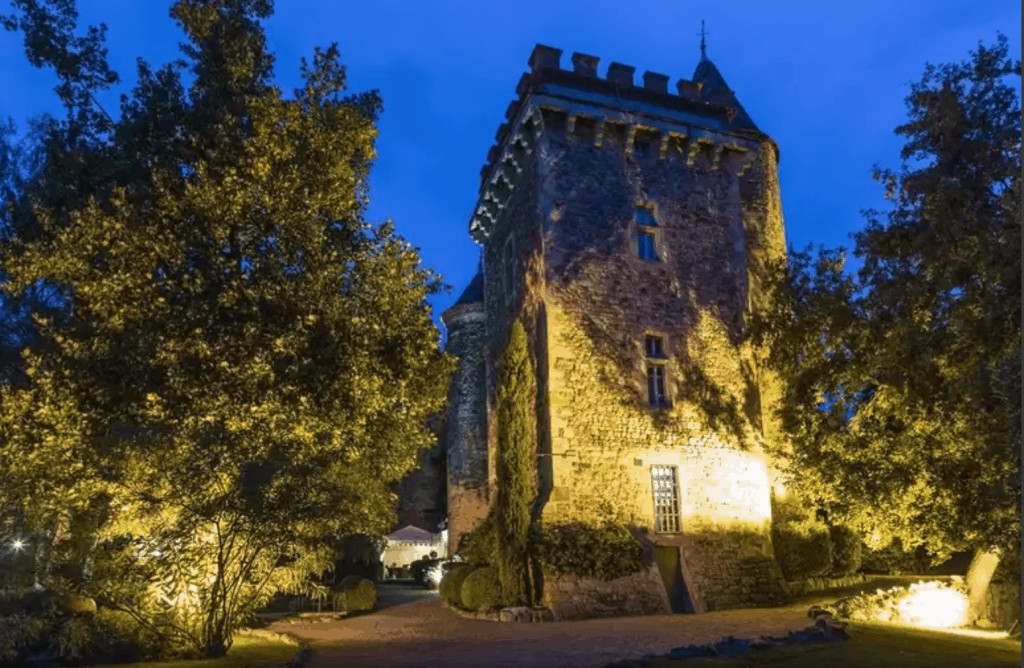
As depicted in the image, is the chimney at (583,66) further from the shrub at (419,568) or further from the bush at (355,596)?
the shrub at (419,568)

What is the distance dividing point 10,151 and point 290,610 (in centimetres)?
1725

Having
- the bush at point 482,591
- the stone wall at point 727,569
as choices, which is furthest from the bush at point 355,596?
the stone wall at point 727,569

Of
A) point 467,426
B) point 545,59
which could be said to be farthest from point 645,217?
point 467,426

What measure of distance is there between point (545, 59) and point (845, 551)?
15.6m

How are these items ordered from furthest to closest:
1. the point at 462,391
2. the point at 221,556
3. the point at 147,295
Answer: the point at 462,391 < the point at 147,295 < the point at 221,556

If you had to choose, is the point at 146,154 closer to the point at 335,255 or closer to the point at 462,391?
the point at 335,255

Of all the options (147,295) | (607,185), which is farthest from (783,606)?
(147,295)

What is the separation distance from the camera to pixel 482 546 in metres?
19.1

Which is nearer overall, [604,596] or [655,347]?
[604,596]

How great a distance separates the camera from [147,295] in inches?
442

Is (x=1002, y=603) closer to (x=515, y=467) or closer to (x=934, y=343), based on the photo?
(x=934, y=343)

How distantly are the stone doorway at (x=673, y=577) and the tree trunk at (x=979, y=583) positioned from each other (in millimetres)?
5605

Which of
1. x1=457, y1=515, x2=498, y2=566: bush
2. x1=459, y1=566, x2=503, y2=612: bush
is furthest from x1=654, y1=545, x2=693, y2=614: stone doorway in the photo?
x1=457, y1=515, x2=498, y2=566: bush

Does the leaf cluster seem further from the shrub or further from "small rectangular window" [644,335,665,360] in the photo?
the shrub
